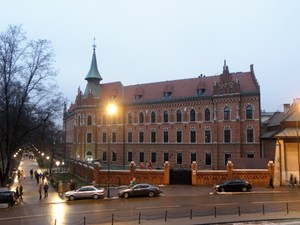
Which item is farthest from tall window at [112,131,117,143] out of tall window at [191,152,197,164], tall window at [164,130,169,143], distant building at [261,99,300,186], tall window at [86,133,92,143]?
distant building at [261,99,300,186]

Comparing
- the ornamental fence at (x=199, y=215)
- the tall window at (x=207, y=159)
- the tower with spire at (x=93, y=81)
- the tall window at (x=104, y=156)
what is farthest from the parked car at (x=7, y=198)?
the tower with spire at (x=93, y=81)

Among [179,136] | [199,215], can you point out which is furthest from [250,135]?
[199,215]

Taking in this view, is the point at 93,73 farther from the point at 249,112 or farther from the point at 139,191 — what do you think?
the point at 139,191

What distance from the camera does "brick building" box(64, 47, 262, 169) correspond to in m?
55.9

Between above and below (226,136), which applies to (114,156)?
below

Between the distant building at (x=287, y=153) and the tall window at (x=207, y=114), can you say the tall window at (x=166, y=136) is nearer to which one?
the tall window at (x=207, y=114)

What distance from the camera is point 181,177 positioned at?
4144 cm

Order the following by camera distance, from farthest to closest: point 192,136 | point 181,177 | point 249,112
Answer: point 192,136 < point 249,112 < point 181,177

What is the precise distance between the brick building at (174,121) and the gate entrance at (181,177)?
1101 cm

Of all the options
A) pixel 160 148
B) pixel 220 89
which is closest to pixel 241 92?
pixel 220 89

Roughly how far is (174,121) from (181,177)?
2213cm

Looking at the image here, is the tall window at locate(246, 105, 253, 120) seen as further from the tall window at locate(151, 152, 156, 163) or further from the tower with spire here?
the tower with spire

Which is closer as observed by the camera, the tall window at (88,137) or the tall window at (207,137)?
the tall window at (207,137)

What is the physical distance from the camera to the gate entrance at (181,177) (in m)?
41.2
